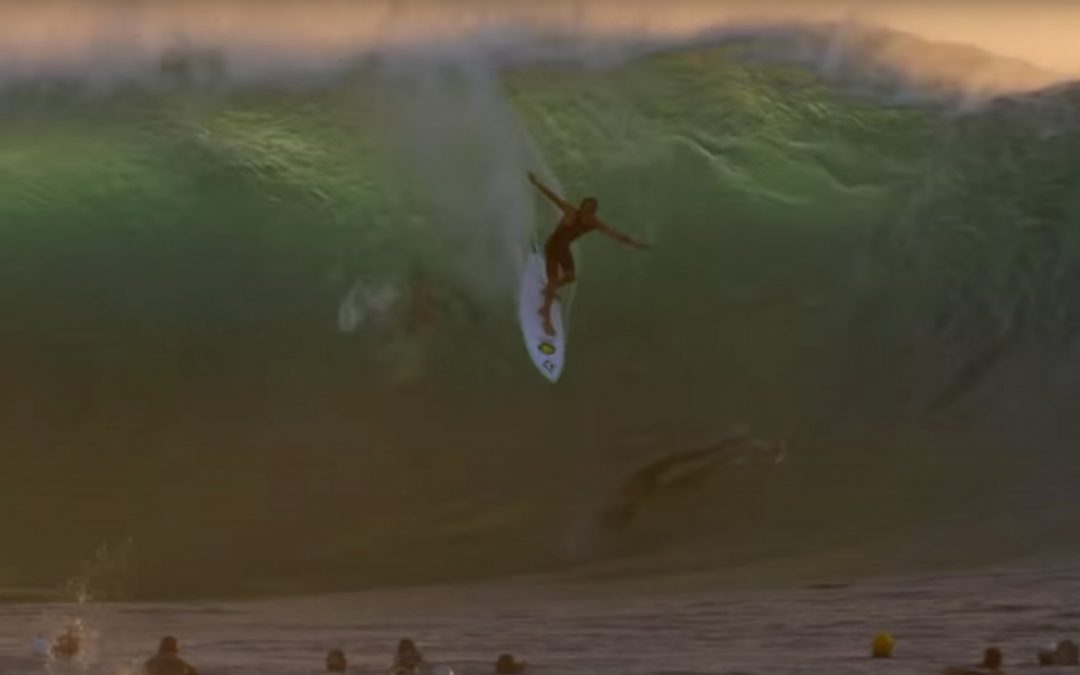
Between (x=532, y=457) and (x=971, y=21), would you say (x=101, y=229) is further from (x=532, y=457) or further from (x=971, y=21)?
(x=971, y=21)

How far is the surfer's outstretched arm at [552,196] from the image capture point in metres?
5.04

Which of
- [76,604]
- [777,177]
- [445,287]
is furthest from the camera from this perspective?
[777,177]

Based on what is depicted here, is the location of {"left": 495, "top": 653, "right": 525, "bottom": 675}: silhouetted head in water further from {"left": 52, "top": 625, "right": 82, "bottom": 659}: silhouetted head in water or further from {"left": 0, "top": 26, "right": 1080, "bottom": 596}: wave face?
{"left": 52, "top": 625, "right": 82, "bottom": 659}: silhouetted head in water

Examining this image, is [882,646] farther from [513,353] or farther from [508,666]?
[513,353]

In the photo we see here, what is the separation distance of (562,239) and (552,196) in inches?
3.8

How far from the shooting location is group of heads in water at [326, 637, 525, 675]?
14.3 ft

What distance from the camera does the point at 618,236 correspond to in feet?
16.8

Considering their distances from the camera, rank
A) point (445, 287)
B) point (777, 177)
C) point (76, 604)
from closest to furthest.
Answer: point (76, 604) < point (445, 287) < point (777, 177)

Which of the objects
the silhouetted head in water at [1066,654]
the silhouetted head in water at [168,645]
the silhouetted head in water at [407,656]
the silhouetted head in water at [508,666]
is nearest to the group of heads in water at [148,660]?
the silhouetted head in water at [168,645]

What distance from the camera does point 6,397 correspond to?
15.9ft

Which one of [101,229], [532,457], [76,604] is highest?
[101,229]

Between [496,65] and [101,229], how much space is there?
816mm

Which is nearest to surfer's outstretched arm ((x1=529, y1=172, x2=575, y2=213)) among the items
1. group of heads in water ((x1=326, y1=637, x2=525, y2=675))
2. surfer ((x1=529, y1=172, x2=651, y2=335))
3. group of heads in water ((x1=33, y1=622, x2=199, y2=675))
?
surfer ((x1=529, y1=172, x2=651, y2=335))

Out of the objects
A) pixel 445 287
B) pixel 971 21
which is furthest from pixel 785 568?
pixel 971 21
